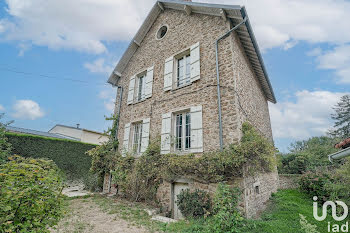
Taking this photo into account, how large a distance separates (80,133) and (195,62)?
61.1 ft

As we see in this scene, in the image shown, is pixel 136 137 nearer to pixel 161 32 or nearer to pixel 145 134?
pixel 145 134

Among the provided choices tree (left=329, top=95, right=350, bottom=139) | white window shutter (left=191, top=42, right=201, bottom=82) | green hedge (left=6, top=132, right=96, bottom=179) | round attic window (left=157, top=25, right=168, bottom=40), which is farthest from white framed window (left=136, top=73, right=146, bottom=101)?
tree (left=329, top=95, right=350, bottom=139)

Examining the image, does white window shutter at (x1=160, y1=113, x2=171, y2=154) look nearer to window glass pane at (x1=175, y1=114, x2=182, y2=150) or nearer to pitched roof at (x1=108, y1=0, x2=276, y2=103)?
window glass pane at (x1=175, y1=114, x2=182, y2=150)

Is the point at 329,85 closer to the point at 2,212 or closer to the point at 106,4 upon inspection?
the point at 106,4

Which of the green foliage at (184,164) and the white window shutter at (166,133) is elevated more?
the white window shutter at (166,133)

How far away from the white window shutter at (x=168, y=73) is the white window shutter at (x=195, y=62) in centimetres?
107

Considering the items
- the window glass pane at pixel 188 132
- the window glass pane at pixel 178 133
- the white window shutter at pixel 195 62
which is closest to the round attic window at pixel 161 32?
the white window shutter at pixel 195 62

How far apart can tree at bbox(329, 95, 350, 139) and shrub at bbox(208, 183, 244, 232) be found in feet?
88.4

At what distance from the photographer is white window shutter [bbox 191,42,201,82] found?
6.17m

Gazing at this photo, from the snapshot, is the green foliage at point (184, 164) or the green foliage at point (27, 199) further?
the green foliage at point (184, 164)

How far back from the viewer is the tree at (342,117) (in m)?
22.5

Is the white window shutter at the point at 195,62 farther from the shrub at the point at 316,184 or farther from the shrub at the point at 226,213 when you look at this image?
the shrub at the point at 316,184

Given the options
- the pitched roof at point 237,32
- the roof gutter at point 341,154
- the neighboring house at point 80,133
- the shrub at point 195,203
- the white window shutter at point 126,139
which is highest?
the pitched roof at point 237,32

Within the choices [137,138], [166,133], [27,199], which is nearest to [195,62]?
[166,133]
